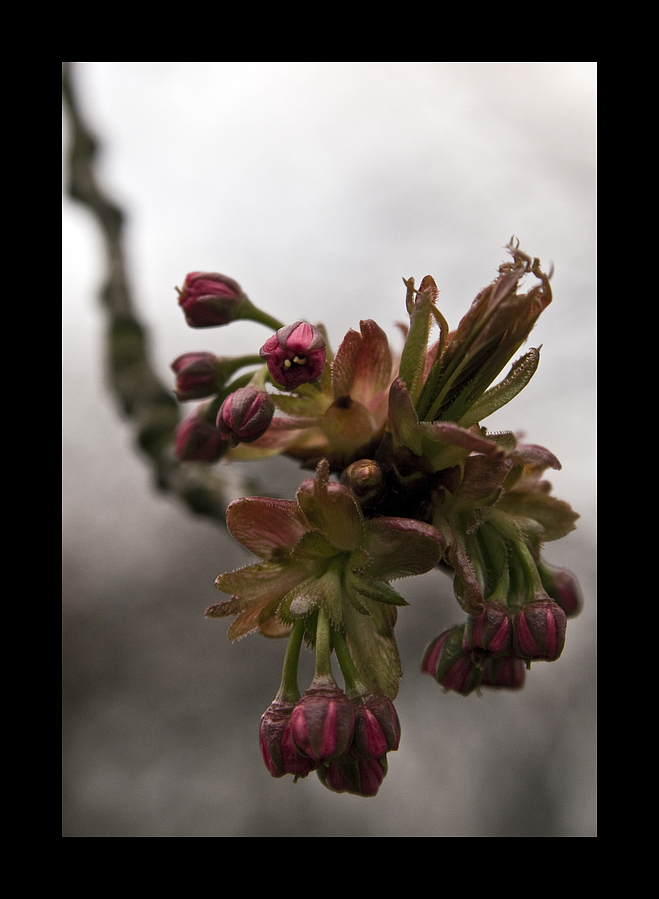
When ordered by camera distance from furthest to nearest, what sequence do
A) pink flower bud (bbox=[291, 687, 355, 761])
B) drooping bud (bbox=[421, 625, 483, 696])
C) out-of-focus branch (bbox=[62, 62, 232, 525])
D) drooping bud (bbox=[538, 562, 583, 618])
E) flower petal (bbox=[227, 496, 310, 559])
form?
out-of-focus branch (bbox=[62, 62, 232, 525])
drooping bud (bbox=[538, 562, 583, 618])
drooping bud (bbox=[421, 625, 483, 696])
flower petal (bbox=[227, 496, 310, 559])
pink flower bud (bbox=[291, 687, 355, 761])

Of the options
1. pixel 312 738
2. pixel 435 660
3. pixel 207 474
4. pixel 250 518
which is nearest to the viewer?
pixel 312 738

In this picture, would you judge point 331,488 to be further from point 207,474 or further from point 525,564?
point 207,474

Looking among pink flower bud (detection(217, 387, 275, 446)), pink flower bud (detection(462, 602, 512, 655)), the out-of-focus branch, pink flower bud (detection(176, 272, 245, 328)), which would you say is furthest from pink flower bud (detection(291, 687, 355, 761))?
the out-of-focus branch

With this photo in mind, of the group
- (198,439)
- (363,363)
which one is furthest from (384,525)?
(198,439)

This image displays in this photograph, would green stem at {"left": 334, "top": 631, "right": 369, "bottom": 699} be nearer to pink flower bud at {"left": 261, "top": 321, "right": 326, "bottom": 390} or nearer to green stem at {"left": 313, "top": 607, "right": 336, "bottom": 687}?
green stem at {"left": 313, "top": 607, "right": 336, "bottom": 687}

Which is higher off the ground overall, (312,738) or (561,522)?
(561,522)

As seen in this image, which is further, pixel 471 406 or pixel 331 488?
pixel 471 406

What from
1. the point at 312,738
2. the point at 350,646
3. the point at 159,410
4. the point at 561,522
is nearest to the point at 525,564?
the point at 561,522
